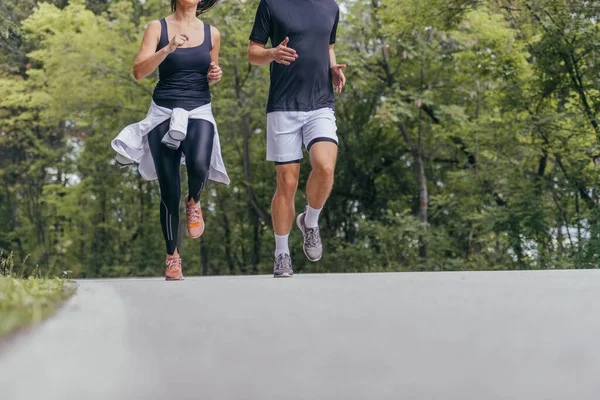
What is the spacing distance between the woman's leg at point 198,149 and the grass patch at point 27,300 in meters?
1.51

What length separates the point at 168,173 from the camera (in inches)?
281

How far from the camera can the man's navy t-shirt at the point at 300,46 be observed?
6.85 metres

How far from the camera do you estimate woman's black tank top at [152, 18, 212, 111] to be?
6.98 m

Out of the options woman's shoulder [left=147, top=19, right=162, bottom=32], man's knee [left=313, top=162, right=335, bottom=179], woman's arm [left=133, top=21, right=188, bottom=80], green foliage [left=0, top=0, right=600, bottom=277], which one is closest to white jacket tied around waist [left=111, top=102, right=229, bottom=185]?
woman's arm [left=133, top=21, right=188, bottom=80]

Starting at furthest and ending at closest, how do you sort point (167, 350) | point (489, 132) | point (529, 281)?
point (489, 132)
point (529, 281)
point (167, 350)

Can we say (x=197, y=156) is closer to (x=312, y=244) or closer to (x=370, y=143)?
(x=312, y=244)

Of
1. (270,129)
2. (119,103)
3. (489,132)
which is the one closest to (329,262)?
(489,132)

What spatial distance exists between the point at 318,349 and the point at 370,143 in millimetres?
19930

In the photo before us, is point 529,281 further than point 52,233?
No

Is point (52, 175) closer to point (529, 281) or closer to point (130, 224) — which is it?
point (130, 224)

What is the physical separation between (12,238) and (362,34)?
13.0 m

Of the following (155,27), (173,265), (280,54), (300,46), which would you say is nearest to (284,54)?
(280,54)

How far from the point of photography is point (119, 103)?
76.8ft

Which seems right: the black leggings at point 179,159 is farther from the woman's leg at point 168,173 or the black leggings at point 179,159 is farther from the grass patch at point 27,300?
the grass patch at point 27,300
